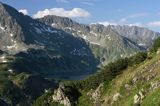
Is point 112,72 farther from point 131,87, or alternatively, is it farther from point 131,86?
point 131,87

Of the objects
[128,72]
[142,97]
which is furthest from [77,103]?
[142,97]

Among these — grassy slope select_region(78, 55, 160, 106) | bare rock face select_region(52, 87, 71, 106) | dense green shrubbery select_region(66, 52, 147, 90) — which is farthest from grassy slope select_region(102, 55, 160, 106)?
bare rock face select_region(52, 87, 71, 106)

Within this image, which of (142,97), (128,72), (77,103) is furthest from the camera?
(77,103)

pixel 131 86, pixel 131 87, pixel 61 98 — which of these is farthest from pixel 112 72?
pixel 131 87

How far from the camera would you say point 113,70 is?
116 m

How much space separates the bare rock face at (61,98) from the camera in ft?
396

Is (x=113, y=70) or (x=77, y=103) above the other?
(x=113, y=70)

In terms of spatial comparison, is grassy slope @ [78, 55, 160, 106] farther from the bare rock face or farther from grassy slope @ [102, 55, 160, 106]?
the bare rock face

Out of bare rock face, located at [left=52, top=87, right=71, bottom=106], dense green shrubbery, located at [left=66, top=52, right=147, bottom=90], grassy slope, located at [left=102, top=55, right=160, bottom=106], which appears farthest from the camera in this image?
bare rock face, located at [left=52, top=87, right=71, bottom=106]

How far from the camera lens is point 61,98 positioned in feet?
407

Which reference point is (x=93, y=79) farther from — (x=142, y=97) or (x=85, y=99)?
(x=142, y=97)

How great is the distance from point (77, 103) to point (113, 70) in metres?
15.5

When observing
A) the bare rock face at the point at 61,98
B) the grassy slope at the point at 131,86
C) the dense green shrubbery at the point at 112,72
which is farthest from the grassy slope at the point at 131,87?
the bare rock face at the point at 61,98

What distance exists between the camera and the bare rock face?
121 metres
